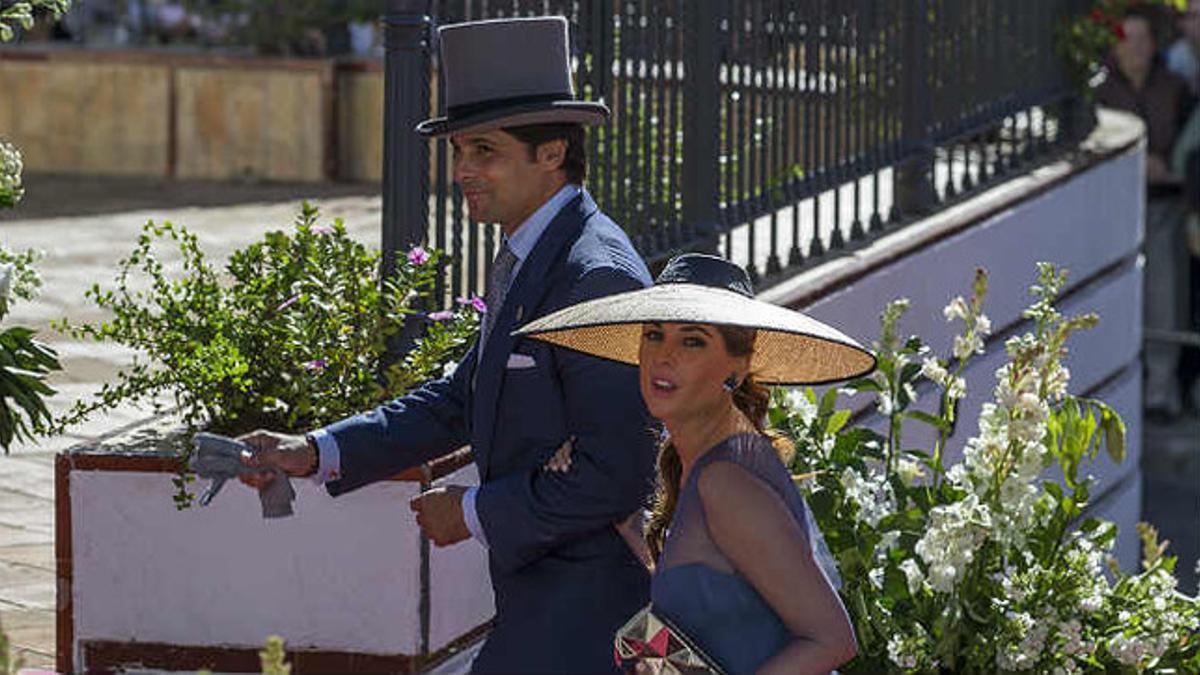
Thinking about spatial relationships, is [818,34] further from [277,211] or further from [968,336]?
[277,211]

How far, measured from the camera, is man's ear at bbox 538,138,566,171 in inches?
201

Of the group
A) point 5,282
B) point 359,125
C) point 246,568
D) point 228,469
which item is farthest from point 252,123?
point 228,469

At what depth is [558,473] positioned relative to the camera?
4934 mm

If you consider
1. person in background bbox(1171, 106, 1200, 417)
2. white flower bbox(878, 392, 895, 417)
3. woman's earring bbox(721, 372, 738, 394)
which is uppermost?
woman's earring bbox(721, 372, 738, 394)

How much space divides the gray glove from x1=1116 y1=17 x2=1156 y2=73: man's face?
38.8ft

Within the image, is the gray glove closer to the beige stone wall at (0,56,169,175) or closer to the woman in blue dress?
the woman in blue dress

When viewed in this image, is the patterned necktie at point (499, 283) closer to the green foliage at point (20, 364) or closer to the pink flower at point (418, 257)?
the green foliage at point (20, 364)

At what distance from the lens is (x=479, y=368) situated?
16.8 feet

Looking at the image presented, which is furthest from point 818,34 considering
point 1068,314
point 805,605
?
point 805,605

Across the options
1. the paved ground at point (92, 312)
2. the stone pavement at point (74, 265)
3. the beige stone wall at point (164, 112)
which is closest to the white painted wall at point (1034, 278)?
the paved ground at point (92, 312)

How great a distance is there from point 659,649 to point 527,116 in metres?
1.14

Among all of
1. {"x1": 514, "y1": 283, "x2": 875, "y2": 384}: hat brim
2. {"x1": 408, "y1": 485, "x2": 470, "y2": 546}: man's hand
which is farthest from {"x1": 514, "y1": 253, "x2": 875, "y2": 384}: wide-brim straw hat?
{"x1": 408, "y1": 485, "x2": 470, "y2": 546}: man's hand

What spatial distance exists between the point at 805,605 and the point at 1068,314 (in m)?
7.26

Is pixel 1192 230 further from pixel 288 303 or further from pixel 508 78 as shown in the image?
pixel 508 78
